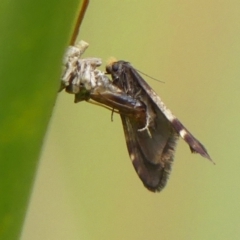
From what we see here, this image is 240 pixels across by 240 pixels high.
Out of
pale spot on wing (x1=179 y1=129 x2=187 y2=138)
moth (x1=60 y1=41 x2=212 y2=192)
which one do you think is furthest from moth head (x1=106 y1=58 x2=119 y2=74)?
pale spot on wing (x1=179 y1=129 x2=187 y2=138)

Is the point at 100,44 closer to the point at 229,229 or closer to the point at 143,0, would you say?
the point at 143,0

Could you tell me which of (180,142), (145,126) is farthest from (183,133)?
(180,142)

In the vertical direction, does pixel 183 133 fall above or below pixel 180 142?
above

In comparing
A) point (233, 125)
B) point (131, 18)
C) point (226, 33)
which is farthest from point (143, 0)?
point (233, 125)

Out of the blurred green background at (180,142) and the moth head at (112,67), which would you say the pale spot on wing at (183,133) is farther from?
the blurred green background at (180,142)

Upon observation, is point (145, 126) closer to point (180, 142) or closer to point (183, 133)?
point (183, 133)

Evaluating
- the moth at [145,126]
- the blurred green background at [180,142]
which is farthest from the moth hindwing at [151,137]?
the blurred green background at [180,142]
